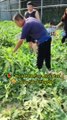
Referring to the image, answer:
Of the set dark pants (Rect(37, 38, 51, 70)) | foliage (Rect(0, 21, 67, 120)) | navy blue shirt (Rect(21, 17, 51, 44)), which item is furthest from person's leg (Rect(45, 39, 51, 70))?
foliage (Rect(0, 21, 67, 120))

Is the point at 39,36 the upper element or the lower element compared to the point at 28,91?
upper

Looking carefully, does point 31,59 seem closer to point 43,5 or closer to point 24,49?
point 24,49

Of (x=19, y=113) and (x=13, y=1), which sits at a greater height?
(x=19, y=113)

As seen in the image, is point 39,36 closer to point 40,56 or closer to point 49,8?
point 40,56

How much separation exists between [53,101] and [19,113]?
0.59 m

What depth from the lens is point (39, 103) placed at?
5652 millimetres

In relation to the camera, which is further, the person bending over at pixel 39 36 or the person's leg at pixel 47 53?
the person's leg at pixel 47 53

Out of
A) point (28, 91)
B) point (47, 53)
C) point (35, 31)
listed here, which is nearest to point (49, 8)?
point (47, 53)

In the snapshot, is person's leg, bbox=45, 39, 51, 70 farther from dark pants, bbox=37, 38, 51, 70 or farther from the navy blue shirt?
the navy blue shirt

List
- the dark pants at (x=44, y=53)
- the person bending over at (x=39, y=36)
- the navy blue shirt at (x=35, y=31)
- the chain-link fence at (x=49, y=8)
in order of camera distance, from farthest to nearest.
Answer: the chain-link fence at (x=49, y=8), the dark pants at (x=44, y=53), the navy blue shirt at (x=35, y=31), the person bending over at (x=39, y=36)

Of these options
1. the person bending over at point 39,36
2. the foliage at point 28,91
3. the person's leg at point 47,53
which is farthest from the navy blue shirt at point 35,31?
the foliage at point 28,91

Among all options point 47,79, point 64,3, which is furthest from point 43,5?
point 47,79

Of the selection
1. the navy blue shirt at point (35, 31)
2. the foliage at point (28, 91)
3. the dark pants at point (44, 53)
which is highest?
the navy blue shirt at point (35, 31)

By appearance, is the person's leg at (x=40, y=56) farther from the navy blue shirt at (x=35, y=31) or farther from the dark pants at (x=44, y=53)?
the navy blue shirt at (x=35, y=31)
